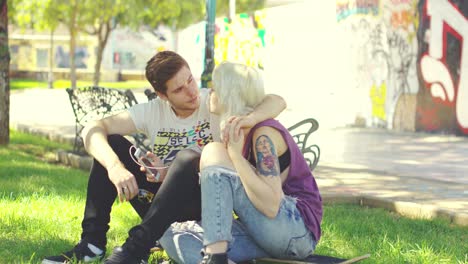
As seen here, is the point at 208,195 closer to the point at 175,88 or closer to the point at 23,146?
the point at 175,88

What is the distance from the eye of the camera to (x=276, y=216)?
15.4ft

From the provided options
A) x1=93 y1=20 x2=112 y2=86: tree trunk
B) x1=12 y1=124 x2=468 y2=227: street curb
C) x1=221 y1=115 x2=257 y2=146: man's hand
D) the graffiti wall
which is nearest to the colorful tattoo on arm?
x1=221 y1=115 x2=257 y2=146: man's hand

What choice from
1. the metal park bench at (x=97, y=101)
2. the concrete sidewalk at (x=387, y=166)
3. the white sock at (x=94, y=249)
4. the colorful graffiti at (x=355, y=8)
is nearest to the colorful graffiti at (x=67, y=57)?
the concrete sidewalk at (x=387, y=166)

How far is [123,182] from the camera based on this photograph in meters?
4.90

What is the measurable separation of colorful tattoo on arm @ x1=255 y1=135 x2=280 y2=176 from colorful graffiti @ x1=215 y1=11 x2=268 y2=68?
62.2 feet

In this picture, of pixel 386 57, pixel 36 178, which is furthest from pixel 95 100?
pixel 386 57

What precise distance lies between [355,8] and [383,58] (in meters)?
1.58

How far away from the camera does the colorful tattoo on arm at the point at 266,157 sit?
15.1 ft

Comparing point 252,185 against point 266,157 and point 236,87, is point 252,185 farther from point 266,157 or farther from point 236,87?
point 236,87

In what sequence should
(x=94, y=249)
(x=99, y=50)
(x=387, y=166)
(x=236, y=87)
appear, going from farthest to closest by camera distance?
→ (x=99, y=50) → (x=387, y=166) → (x=94, y=249) → (x=236, y=87)

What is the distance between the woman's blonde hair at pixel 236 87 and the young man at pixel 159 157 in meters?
0.15

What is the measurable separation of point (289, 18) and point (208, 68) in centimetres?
1283

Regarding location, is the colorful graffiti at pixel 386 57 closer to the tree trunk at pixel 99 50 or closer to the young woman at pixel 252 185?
the young woman at pixel 252 185

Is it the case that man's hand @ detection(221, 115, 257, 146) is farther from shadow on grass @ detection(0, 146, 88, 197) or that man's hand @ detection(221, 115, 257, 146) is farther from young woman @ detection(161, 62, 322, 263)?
shadow on grass @ detection(0, 146, 88, 197)
